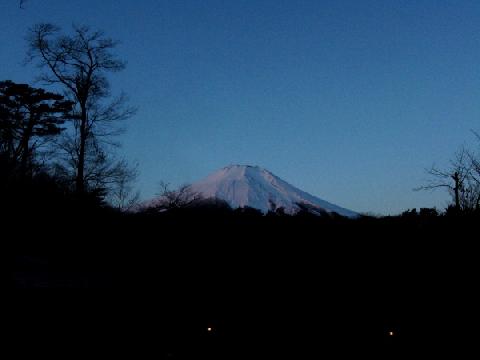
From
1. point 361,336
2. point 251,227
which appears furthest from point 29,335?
point 361,336

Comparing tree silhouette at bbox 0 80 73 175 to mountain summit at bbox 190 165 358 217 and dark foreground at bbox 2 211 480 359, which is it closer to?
mountain summit at bbox 190 165 358 217

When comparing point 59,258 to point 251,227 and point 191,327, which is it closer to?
point 191,327

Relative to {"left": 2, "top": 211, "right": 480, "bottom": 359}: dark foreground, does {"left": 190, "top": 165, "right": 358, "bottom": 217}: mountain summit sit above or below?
above

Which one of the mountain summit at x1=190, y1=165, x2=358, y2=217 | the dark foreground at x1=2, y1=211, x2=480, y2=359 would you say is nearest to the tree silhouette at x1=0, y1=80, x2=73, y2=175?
the mountain summit at x1=190, y1=165, x2=358, y2=217

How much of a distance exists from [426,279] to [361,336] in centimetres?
112

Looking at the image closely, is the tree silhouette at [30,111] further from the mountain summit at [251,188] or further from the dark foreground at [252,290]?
the dark foreground at [252,290]

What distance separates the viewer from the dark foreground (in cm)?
592

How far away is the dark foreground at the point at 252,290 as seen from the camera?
19.4 feet

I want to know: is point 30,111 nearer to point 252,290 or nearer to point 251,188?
point 251,188

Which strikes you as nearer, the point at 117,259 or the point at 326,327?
the point at 326,327

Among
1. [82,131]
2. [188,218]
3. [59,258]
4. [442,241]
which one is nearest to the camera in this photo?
[442,241]

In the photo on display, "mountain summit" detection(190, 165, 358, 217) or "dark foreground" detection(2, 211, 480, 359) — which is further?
"mountain summit" detection(190, 165, 358, 217)

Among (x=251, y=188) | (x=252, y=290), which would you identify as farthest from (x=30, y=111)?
(x=252, y=290)

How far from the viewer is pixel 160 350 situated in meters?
6.54
